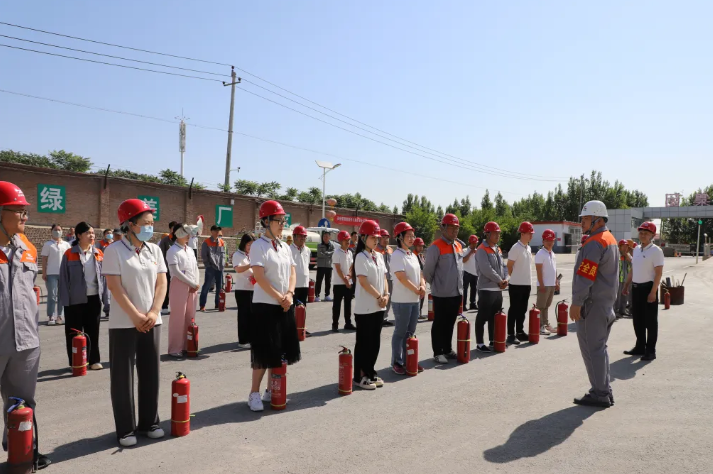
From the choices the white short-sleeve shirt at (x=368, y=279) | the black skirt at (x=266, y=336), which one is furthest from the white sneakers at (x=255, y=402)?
the white short-sleeve shirt at (x=368, y=279)

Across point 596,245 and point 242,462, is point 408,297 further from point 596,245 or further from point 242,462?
point 242,462

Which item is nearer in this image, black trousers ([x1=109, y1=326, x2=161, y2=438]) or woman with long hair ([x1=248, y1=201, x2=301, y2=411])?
black trousers ([x1=109, y1=326, x2=161, y2=438])

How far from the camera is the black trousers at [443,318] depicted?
827 centimetres

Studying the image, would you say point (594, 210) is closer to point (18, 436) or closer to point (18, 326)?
point (18, 326)

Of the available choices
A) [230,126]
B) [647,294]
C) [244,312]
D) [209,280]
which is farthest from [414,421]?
[230,126]

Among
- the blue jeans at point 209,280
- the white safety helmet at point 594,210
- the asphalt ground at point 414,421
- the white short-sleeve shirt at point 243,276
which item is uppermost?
the white safety helmet at point 594,210

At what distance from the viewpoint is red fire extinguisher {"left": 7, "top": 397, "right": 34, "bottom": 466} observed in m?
3.99

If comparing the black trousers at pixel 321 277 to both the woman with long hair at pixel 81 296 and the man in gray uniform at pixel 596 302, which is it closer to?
the woman with long hair at pixel 81 296

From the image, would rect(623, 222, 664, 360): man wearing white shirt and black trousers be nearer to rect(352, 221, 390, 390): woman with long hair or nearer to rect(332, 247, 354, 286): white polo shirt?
rect(352, 221, 390, 390): woman with long hair

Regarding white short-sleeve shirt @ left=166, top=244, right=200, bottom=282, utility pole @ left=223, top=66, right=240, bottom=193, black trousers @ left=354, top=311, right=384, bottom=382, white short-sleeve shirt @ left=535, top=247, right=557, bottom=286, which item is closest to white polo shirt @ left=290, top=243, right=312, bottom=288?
white short-sleeve shirt @ left=166, top=244, right=200, bottom=282

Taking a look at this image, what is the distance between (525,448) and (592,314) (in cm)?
207

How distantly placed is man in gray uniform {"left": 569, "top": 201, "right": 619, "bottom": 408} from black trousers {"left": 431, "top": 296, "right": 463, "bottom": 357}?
2384 millimetres

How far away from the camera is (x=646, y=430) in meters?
5.29

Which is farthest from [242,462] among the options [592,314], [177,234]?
[177,234]
